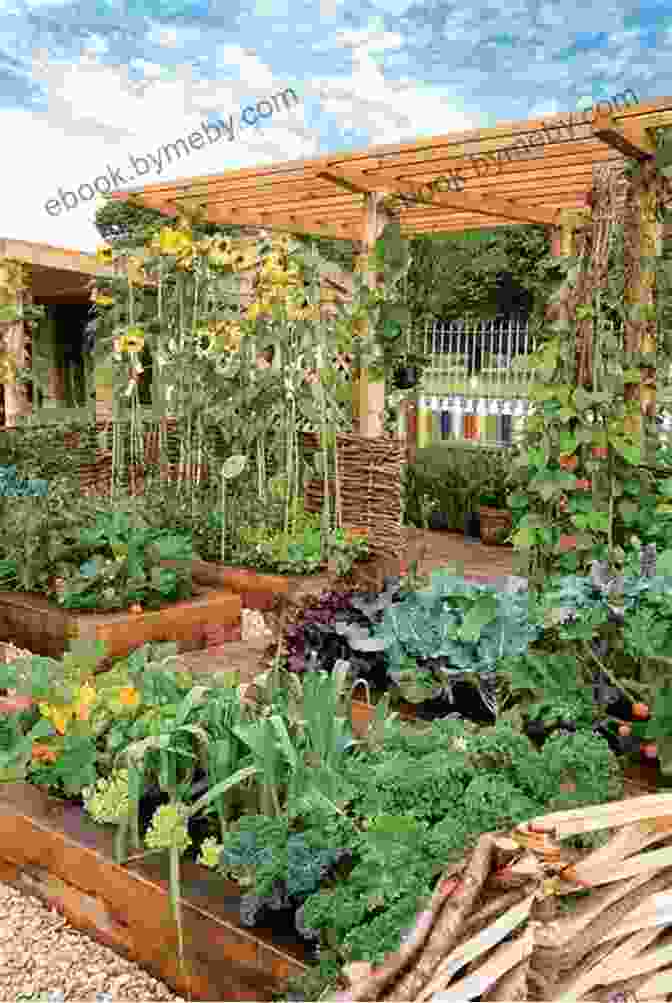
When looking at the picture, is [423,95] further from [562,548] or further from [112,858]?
[112,858]

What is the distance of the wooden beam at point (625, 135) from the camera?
4934 millimetres

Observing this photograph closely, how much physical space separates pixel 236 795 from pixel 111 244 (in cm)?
523

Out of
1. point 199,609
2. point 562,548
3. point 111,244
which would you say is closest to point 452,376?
point 111,244

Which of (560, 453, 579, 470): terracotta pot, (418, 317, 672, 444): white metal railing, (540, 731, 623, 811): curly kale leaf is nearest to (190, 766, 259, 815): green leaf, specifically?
(540, 731, 623, 811): curly kale leaf

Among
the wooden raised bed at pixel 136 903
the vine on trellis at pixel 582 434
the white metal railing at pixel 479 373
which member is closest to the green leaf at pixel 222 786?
the wooden raised bed at pixel 136 903

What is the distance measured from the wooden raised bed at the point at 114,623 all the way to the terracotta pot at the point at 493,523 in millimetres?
3460

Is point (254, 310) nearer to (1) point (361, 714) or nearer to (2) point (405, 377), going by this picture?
(2) point (405, 377)

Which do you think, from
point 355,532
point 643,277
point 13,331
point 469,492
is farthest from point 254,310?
point 13,331

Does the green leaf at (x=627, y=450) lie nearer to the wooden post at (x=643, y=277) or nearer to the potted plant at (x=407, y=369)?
the wooden post at (x=643, y=277)

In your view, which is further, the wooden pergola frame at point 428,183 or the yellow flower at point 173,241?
the yellow flower at point 173,241

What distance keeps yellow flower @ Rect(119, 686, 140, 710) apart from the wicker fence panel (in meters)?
3.83

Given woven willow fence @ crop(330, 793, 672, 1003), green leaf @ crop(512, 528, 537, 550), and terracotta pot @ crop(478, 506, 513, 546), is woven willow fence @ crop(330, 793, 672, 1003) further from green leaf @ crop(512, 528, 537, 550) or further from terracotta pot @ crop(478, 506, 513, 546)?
terracotta pot @ crop(478, 506, 513, 546)

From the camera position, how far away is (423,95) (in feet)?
15.0

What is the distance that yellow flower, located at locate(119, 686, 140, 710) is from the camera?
8.54 ft
